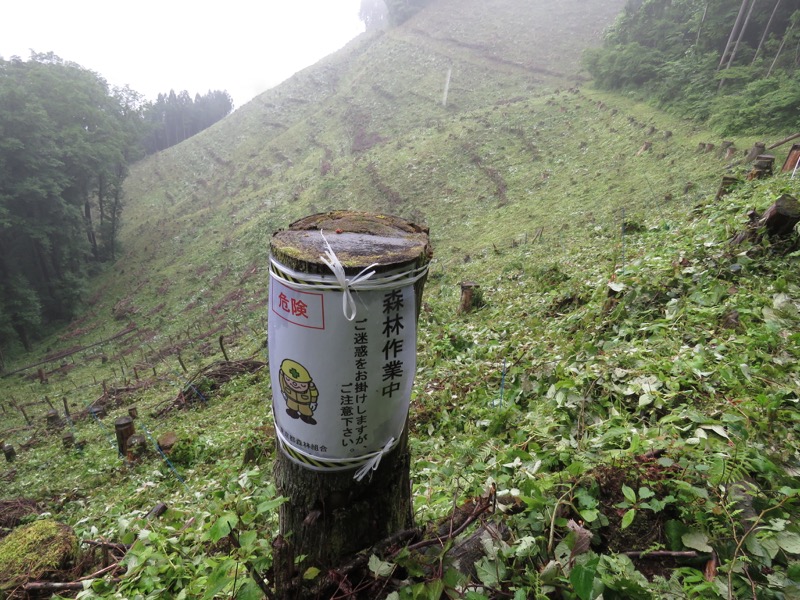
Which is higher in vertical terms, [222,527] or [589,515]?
[222,527]

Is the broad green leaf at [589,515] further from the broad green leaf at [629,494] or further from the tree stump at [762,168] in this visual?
the tree stump at [762,168]

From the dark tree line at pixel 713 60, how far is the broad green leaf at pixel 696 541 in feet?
48.2

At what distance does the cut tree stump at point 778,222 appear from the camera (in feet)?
12.8

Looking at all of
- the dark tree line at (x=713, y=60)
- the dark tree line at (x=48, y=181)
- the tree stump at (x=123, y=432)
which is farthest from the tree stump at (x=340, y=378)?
the dark tree line at (x=48, y=181)

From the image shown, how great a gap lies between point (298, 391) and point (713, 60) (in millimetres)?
22760

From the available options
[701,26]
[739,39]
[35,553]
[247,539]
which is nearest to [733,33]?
[739,39]

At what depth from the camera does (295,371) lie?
55.8 inches

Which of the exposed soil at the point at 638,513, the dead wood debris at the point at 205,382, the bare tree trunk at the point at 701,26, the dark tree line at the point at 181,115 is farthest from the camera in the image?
the dark tree line at the point at 181,115

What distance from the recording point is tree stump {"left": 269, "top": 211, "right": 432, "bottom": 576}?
1.33 meters

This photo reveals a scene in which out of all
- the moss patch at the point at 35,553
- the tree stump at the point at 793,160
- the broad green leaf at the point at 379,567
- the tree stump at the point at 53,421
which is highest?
the tree stump at the point at 793,160

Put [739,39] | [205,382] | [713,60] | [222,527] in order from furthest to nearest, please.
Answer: [713,60]
[739,39]
[205,382]
[222,527]

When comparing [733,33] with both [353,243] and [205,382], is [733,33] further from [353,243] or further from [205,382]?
[205,382]

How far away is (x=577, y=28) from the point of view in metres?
37.7

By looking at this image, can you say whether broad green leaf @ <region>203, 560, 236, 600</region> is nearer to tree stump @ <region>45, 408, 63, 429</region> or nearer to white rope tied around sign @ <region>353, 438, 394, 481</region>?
white rope tied around sign @ <region>353, 438, 394, 481</region>
